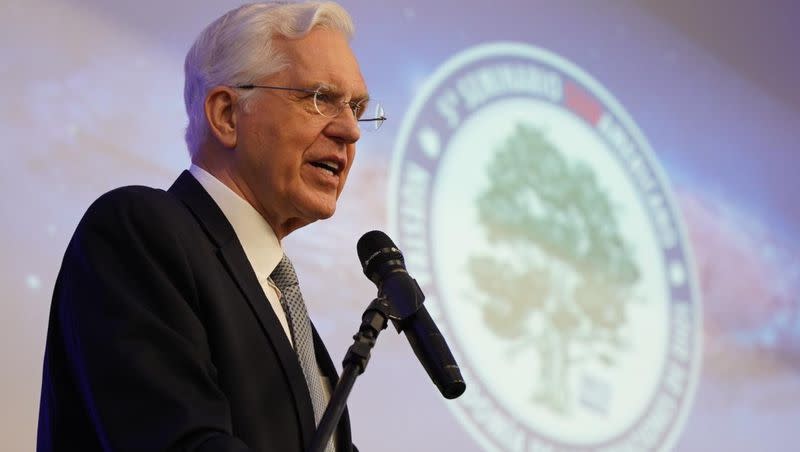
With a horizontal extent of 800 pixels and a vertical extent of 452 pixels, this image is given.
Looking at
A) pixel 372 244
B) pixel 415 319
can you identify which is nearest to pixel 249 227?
pixel 372 244

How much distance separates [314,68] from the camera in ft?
6.07

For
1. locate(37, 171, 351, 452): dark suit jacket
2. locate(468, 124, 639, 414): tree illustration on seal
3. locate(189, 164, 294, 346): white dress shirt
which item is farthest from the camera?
locate(468, 124, 639, 414): tree illustration on seal

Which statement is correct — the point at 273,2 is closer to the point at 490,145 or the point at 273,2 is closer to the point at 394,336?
the point at 394,336

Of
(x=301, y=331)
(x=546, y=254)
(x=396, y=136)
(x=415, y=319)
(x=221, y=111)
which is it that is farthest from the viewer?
(x=546, y=254)

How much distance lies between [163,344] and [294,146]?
1.73 feet

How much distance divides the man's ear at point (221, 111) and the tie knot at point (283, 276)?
0.78 feet

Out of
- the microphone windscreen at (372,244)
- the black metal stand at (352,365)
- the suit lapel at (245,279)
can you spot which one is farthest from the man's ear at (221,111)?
the black metal stand at (352,365)

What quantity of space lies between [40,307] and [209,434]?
1.01 metres

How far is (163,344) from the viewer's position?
53.6 inches

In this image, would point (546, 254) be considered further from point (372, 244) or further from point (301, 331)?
point (372, 244)

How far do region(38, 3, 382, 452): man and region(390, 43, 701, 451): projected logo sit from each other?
1.09 m

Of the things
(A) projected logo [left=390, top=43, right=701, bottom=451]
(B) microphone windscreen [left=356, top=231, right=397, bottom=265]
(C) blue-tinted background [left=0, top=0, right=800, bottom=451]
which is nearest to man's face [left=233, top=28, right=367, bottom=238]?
(B) microphone windscreen [left=356, top=231, right=397, bottom=265]

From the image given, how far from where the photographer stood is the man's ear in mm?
1834

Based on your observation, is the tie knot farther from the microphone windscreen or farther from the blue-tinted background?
the blue-tinted background
